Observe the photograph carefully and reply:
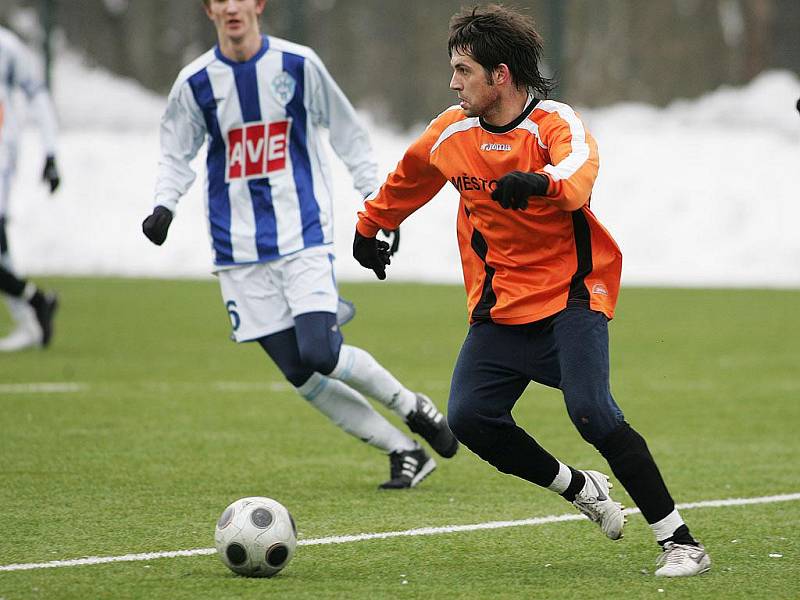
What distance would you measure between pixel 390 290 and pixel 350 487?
1131 cm

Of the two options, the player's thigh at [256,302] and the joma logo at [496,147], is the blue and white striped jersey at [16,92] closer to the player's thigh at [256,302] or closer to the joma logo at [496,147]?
the player's thigh at [256,302]

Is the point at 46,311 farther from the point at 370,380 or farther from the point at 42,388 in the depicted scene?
the point at 370,380

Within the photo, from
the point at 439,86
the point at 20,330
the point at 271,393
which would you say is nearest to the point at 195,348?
the point at 20,330

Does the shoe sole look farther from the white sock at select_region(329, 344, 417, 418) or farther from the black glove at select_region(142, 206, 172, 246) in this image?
the black glove at select_region(142, 206, 172, 246)

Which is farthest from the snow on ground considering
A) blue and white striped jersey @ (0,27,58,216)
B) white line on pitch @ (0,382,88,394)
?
white line on pitch @ (0,382,88,394)

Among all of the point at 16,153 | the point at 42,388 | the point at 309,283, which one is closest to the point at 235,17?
the point at 309,283

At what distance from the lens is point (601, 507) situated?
506 cm

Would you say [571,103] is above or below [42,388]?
above

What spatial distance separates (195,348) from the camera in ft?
39.4

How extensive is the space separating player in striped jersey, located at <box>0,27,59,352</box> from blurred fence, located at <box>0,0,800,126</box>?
8.20 metres

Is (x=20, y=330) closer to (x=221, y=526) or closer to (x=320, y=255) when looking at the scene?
(x=320, y=255)

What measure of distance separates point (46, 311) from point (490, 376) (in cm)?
716

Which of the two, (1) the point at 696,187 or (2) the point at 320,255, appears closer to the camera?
(2) the point at 320,255

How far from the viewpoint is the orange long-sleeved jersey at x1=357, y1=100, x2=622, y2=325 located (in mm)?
4863
